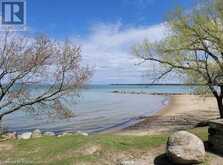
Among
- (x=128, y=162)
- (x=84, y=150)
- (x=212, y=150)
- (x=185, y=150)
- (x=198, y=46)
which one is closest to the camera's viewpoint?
(x=185, y=150)

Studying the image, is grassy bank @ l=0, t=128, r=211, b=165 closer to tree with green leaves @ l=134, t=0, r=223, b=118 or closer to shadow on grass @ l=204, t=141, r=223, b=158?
shadow on grass @ l=204, t=141, r=223, b=158

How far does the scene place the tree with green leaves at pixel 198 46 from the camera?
60.0ft

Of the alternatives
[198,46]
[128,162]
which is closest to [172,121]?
[198,46]

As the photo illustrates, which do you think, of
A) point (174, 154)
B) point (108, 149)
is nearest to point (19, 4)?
point (108, 149)

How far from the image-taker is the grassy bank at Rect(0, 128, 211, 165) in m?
9.73

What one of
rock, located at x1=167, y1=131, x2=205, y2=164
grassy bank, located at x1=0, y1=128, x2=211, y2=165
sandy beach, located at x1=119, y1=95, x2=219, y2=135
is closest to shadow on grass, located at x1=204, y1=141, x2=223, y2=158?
rock, located at x1=167, y1=131, x2=205, y2=164

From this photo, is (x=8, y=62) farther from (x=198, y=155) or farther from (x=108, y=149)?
(x=198, y=155)

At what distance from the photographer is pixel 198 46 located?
1898cm

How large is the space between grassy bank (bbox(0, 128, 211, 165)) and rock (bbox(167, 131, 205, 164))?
916mm

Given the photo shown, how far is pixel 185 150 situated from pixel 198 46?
11.3 meters

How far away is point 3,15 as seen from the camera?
1472 cm

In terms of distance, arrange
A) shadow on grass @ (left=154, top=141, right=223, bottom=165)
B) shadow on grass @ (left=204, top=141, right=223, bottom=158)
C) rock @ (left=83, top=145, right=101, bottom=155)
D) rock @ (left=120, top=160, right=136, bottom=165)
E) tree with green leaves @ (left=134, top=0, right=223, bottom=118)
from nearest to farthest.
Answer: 1. rock @ (left=120, top=160, right=136, bottom=165)
2. shadow on grass @ (left=154, top=141, right=223, bottom=165)
3. shadow on grass @ (left=204, top=141, right=223, bottom=158)
4. rock @ (left=83, top=145, right=101, bottom=155)
5. tree with green leaves @ (left=134, top=0, right=223, bottom=118)

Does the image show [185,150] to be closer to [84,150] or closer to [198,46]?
[84,150]

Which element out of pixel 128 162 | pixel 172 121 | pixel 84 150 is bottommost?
pixel 172 121
